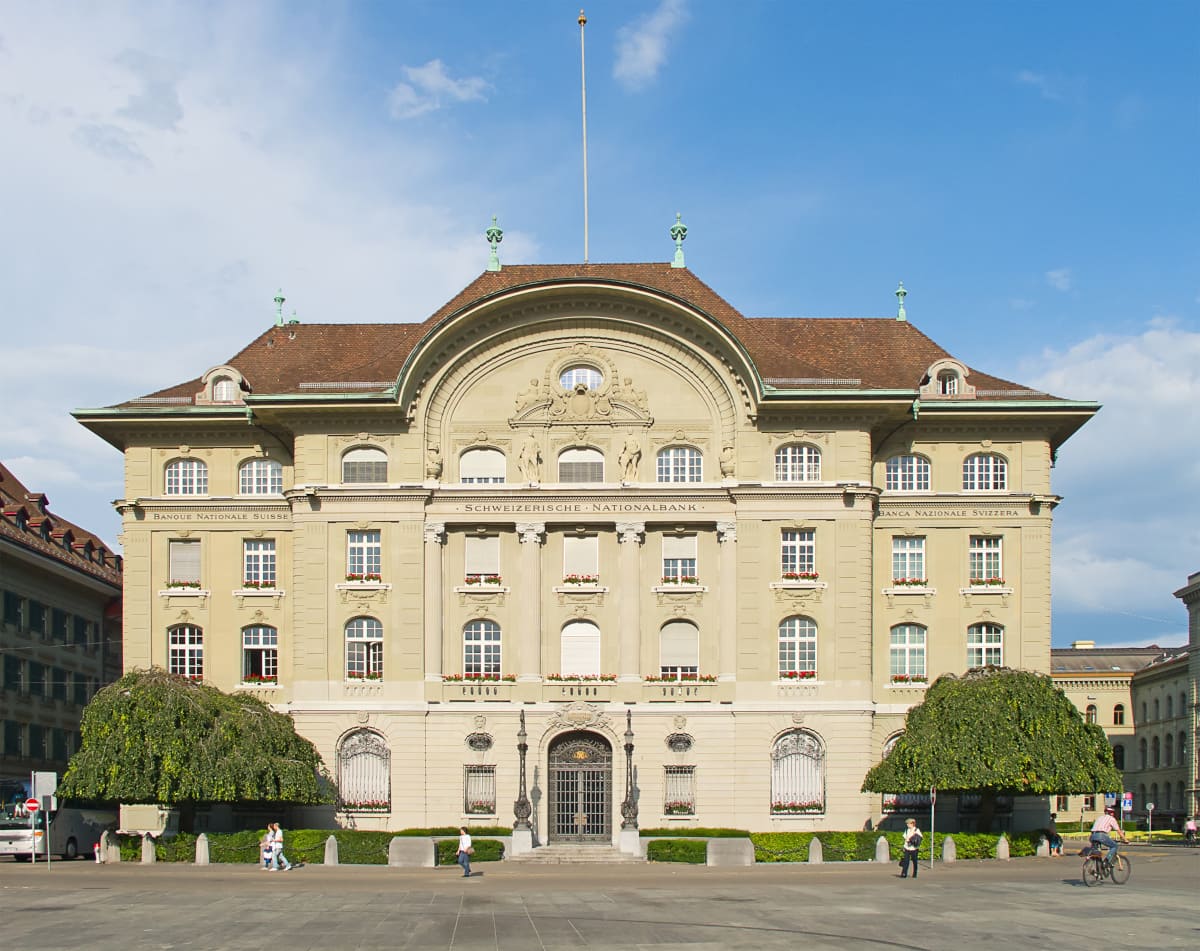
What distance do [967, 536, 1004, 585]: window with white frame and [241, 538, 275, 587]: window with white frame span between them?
979 inches

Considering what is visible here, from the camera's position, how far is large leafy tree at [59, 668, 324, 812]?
49.3m

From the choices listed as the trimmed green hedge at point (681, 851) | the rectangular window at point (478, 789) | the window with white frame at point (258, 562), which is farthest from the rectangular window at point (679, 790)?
the window with white frame at point (258, 562)

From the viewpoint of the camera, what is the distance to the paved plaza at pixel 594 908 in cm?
2867

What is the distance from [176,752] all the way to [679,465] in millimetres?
19567

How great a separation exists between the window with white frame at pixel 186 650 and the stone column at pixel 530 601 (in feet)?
38.4

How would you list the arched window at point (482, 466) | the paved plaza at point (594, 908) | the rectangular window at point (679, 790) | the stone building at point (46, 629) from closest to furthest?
1. the paved plaza at point (594, 908)
2. the rectangular window at point (679, 790)
3. the arched window at point (482, 466)
4. the stone building at point (46, 629)

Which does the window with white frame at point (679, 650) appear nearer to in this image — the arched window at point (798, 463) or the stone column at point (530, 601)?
the stone column at point (530, 601)

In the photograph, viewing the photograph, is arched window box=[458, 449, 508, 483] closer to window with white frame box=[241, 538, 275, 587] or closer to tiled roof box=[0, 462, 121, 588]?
window with white frame box=[241, 538, 275, 587]

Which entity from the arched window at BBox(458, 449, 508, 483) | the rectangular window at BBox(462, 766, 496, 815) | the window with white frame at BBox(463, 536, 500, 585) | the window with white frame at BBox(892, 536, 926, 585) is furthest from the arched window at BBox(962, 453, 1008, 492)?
the rectangular window at BBox(462, 766, 496, 815)

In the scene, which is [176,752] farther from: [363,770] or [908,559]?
[908,559]

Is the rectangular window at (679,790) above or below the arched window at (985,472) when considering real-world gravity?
below

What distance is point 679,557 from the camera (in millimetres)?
57406

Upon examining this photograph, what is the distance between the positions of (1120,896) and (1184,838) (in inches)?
1831

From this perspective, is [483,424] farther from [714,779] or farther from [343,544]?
[714,779]
